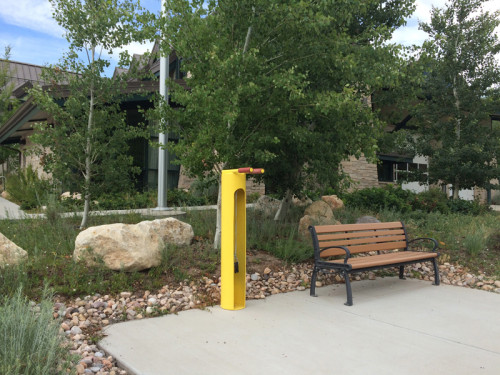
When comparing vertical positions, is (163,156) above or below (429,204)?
above

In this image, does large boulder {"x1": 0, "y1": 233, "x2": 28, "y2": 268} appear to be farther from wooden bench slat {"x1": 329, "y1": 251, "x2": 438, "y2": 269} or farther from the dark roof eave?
the dark roof eave

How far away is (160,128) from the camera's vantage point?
272 inches

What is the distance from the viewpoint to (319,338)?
400cm

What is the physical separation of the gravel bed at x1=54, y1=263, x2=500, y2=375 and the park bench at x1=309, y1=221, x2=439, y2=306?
0.45 metres

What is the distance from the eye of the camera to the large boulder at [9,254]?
500 centimetres

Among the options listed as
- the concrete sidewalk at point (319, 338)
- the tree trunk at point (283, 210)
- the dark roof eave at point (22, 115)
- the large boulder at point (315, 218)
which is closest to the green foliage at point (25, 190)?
the dark roof eave at point (22, 115)

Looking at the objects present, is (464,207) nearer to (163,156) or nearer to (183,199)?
(183,199)

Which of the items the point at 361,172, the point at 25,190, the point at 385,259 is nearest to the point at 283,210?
the point at 385,259

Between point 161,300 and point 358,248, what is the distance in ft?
9.44

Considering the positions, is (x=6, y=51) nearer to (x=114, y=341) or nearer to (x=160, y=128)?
(x=160, y=128)

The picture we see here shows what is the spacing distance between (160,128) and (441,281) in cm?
494

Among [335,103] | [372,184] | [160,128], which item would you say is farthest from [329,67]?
[372,184]

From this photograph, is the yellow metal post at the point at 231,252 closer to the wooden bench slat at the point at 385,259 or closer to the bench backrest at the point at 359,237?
the bench backrest at the point at 359,237

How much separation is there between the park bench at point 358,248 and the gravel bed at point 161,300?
0.45m
